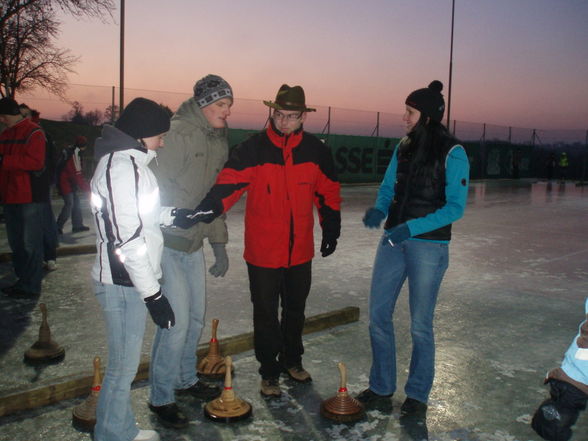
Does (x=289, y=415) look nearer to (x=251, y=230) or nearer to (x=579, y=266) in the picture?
(x=251, y=230)

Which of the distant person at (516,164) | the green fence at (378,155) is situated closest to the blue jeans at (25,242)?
the green fence at (378,155)

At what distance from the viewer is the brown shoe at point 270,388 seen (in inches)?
159

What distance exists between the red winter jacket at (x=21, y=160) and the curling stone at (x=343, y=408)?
13.9 ft

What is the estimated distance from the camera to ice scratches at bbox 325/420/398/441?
11.5 ft

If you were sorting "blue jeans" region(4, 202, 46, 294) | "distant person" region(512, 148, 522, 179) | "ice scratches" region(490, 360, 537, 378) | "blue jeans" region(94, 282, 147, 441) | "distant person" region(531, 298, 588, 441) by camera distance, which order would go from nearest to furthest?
"distant person" region(531, 298, 588, 441)
"blue jeans" region(94, 282, 147, 441)
"ice scratches" region(490, 360, 537, 378)
"blue jeans" region(4, 202, 46, 294)
"distant person" region(512, 148, 522, 179)

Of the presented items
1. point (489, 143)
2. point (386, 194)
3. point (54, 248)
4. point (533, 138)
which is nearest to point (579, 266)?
point (386, 194)

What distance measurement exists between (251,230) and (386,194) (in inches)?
39.4

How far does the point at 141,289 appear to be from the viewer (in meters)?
2.88

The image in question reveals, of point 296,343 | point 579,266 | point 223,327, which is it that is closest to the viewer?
point 296,343

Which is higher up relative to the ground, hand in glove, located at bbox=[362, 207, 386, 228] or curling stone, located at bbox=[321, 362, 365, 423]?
hand in glove, located at bbox=[362, 207, 386, 228]

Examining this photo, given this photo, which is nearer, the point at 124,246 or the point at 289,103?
the point at 124,246

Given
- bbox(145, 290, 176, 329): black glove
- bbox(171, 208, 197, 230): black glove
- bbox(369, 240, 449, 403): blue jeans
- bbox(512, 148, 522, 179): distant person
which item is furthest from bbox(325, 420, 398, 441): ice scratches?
bbox(512, 148, 522, 179): distant person

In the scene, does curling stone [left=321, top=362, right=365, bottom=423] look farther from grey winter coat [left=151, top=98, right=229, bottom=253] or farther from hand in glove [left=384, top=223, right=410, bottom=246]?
grey winter coat [left=151, top=98, right=229, bottom=253]

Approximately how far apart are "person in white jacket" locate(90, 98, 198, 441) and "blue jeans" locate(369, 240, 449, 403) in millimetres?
1584
